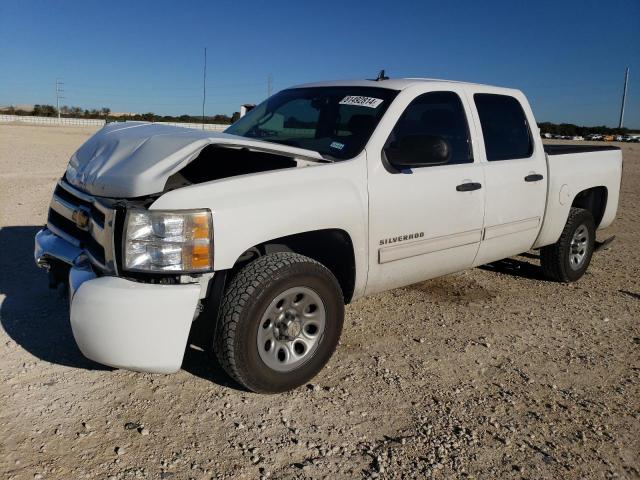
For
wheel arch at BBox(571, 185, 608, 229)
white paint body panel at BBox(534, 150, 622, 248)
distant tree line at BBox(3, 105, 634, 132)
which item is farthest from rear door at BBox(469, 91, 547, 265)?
distant tree line at BBox(3, 105, 634, 132)

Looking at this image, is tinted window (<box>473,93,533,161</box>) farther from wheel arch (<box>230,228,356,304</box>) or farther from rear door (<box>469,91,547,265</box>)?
wheel arch (<box>230,228,356,304</box>)

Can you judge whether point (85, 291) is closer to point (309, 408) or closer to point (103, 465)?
point (103, 465)

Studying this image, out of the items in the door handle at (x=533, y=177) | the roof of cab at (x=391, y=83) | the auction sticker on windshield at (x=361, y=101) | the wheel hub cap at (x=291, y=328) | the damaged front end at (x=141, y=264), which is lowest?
the wheel hub cap at (x=291, y=328)

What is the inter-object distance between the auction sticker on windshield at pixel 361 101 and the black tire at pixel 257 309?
52.6 inches

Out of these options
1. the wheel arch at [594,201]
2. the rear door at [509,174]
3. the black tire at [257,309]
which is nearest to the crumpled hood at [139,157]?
the black tire at [257,309]

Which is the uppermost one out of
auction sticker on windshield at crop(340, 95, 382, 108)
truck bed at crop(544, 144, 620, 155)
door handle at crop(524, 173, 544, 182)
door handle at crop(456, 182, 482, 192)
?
auction sticker on windshield at crop(340, 95, 382, 108)

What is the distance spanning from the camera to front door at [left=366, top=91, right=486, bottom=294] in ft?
12.0

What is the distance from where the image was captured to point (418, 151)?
3588 millimetres

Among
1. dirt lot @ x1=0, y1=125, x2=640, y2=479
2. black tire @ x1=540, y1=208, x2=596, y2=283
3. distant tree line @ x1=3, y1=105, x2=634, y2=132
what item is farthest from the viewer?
distant tree line @ x1=3, y1=105, x2=634, y2=132

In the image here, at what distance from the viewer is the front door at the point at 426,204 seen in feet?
12.0

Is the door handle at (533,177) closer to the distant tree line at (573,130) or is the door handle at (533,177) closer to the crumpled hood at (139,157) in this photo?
the crumpled hood at (139,157)

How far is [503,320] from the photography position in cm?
465

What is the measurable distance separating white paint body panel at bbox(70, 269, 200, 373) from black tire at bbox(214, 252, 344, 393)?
0.80 feet

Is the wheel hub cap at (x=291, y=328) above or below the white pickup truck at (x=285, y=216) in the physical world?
below
